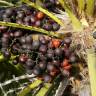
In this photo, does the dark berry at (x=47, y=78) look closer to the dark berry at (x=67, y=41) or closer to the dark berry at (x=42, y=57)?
the dark berry at (x=42, y=57)

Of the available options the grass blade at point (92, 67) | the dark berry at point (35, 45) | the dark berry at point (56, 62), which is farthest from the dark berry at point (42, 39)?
the grass blade at point (92, 67)

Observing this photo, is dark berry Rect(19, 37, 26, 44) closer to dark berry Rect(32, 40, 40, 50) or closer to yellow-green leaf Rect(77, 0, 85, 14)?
dark berry Rect(32, 40, 40, 50)

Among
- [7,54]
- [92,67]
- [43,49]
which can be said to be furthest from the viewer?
[7,54]

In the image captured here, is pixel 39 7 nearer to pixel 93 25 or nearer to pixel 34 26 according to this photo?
pixel 34 26

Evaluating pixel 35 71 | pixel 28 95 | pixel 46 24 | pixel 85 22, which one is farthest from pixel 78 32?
pixel 28 95

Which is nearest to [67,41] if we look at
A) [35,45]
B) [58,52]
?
[58,52]

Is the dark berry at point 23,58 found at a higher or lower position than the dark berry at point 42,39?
lower

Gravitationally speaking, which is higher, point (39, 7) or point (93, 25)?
point (39, 7)

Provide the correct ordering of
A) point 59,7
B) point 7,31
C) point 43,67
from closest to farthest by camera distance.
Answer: point 43,67 → point 7,31 → point 59,7

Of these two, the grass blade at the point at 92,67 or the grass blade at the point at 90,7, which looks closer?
the grass blade at the point at 92,67

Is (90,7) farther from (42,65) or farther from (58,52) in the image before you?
(42,65)

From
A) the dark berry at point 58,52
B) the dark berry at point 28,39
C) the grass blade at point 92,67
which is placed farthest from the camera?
the dark berry at point 28,39
